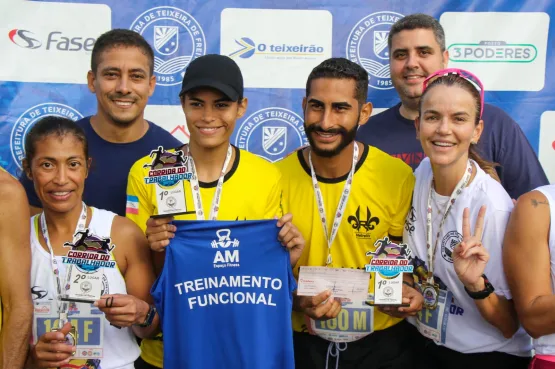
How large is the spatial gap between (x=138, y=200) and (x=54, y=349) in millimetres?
718

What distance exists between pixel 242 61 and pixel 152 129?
104 cm

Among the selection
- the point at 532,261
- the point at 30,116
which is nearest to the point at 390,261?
the point at 532,261

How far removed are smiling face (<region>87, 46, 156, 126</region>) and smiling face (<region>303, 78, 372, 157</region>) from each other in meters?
1.00

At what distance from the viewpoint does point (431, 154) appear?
2602 millimetres

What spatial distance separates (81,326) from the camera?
238cm

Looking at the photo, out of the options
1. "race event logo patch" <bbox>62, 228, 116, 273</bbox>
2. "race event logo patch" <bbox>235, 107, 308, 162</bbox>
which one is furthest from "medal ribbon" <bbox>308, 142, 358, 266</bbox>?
"race event logo patch" <bbox>235, 107, 308, 162</bbox>

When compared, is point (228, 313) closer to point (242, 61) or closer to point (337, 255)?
point (337, 255)

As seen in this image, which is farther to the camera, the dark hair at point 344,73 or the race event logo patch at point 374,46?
the race event logo patch at point 374,46

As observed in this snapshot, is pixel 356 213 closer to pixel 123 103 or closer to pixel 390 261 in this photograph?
pixel 390 261

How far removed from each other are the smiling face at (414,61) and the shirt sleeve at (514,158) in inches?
19.1

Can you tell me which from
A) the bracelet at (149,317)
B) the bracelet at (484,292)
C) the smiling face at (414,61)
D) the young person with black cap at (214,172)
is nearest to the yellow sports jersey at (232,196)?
the young person with black cap at (214,172)

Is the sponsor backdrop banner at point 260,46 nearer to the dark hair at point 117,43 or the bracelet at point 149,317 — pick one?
the dark hair at point 117,43

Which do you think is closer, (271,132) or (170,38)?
(170,38)

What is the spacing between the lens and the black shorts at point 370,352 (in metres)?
2.77
